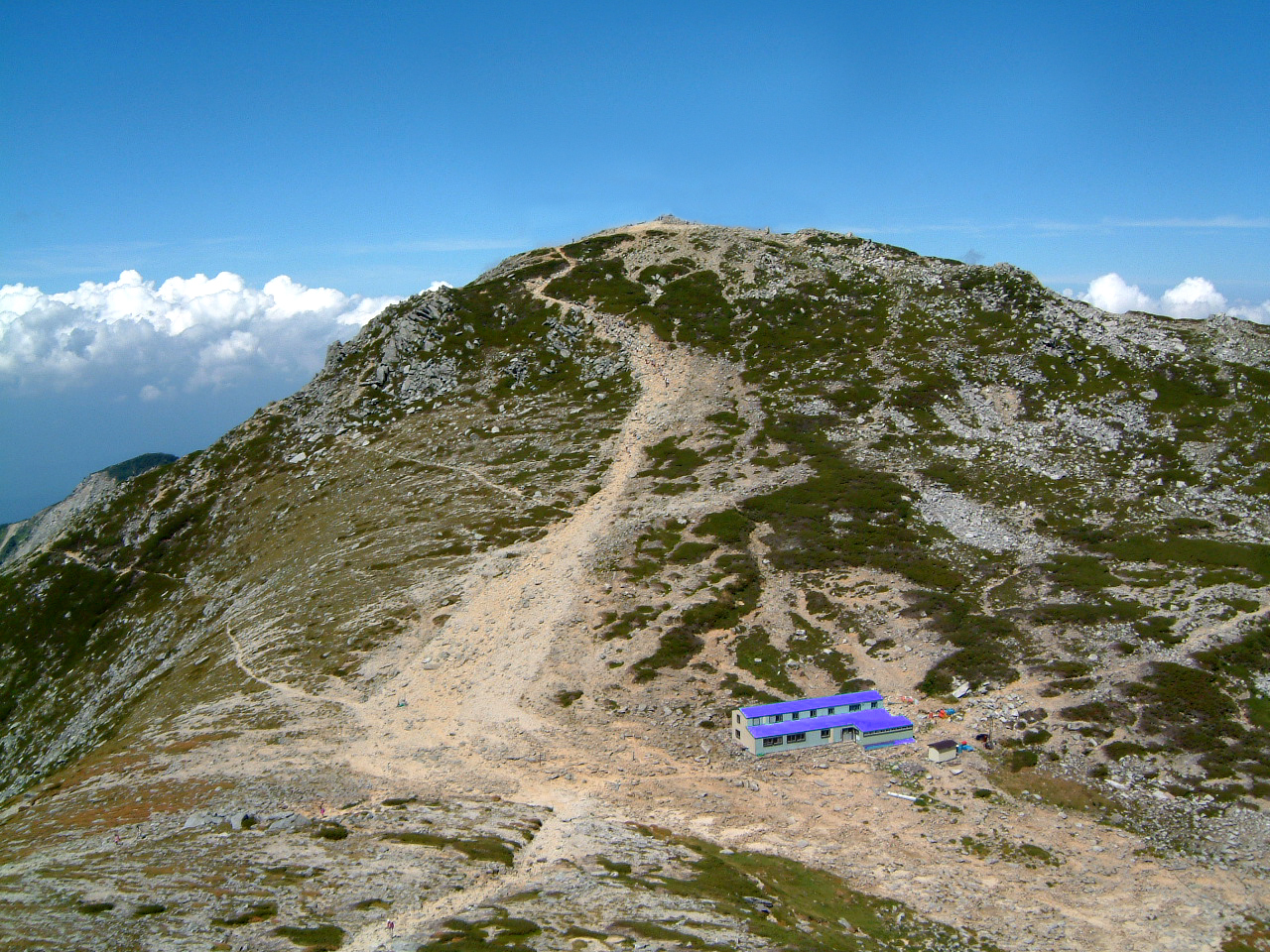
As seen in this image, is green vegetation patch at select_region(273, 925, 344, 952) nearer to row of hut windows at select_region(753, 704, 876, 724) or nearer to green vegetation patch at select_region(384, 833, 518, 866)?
green vegetation patch at select_region(384, 833, 518, 866)

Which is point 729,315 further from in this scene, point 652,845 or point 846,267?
point 652,845

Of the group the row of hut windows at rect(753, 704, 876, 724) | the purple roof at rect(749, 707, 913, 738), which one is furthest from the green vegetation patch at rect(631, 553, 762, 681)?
the purple roof at rect(749, 707, 913, 738)

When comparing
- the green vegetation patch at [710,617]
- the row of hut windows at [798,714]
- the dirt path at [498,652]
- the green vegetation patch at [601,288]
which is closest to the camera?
the row of hut windows at [798,714]

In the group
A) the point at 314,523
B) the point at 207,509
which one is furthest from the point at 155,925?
the point at 207,509

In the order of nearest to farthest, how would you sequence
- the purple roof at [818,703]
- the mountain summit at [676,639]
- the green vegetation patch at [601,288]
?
the mountain summit at [676,639] → the purple roof at [818,703] → the green vegetation patch at [601,288]

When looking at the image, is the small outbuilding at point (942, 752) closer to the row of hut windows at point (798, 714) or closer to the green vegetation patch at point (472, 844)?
the row of hut windows at point (798, 714)

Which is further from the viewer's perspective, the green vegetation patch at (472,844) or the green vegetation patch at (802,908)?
the green vegetation patch at (472,844)

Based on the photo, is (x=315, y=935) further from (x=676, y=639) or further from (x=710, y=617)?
(x=710, y=617)

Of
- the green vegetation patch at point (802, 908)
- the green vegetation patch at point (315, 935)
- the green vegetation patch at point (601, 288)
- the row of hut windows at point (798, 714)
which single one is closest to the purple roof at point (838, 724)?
the row of hut windows at point (798, 714)
